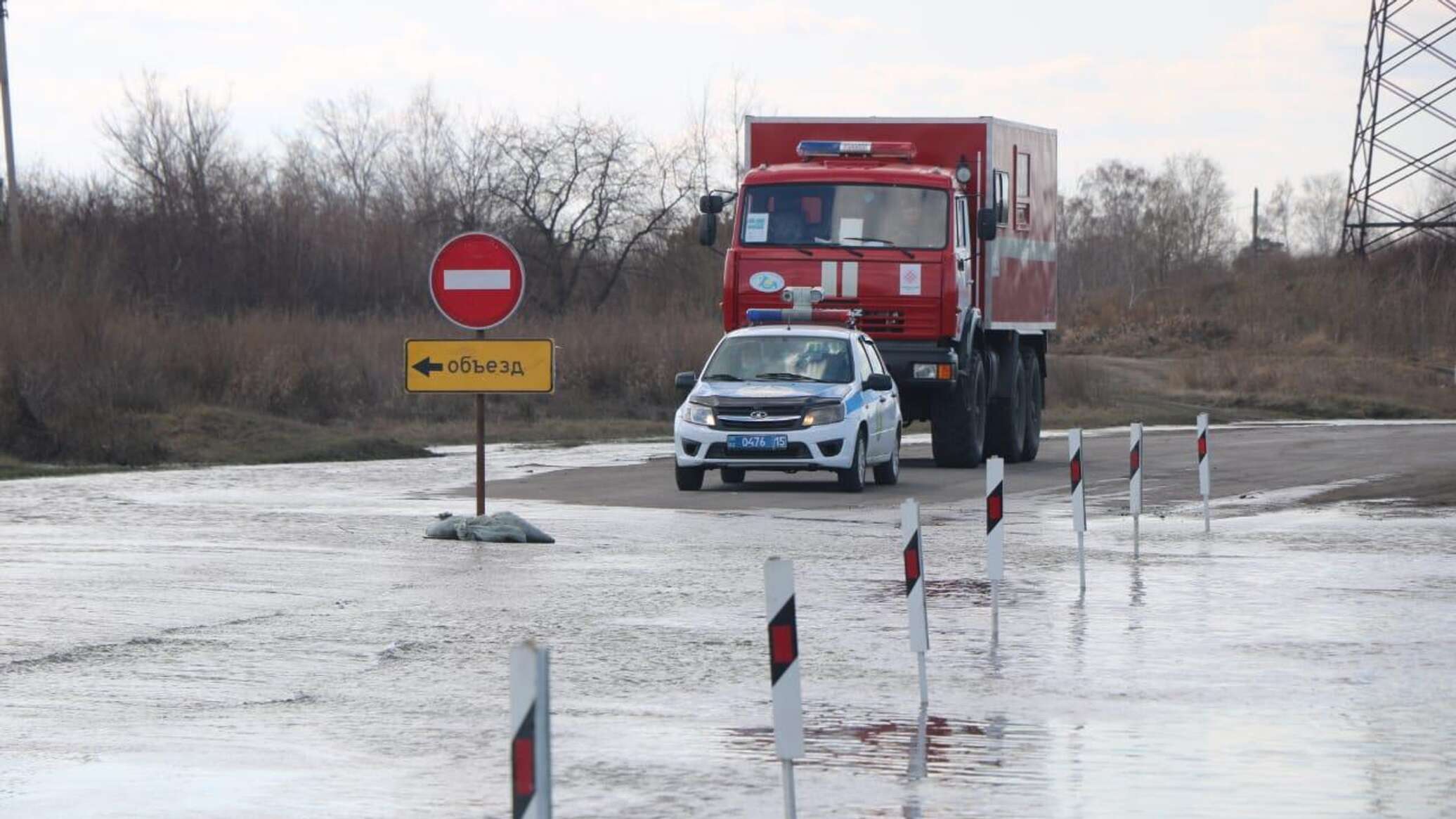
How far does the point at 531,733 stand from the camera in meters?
4.50

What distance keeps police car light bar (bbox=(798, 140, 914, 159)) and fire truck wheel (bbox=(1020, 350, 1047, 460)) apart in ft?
15.5

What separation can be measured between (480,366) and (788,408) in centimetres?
521

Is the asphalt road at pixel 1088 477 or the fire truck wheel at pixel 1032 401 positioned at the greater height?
the fire truck wheel at pixel 1032 401

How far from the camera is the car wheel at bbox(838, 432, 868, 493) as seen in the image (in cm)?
2297

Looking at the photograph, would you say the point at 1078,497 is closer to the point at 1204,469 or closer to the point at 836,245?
the point at 1204,469

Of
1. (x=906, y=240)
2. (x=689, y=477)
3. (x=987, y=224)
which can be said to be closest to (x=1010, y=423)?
(x=987, y=224)

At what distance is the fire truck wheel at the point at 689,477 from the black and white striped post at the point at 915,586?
43.7 feet

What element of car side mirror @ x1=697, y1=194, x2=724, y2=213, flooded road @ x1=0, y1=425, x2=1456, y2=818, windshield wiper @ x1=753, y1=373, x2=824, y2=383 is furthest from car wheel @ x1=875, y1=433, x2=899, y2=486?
flooded road @ x1=0, y1=425, x2=1456, y2=818

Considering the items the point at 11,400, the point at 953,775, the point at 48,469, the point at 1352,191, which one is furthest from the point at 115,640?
the point at 1352,191

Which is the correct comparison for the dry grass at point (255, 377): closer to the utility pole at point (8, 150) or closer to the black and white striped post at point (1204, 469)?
the utility pole at point (8, 150)

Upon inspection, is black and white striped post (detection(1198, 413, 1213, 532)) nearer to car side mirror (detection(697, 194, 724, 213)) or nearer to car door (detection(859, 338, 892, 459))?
car door (detection(859, 338, 892, 459))

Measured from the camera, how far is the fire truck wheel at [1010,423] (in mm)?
29797

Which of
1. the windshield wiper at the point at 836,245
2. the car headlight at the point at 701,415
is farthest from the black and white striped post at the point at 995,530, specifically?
the windshield wiper at the point at 836,245

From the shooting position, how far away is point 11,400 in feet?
103
